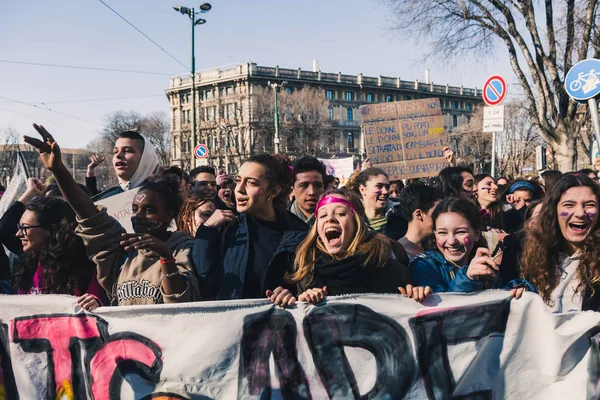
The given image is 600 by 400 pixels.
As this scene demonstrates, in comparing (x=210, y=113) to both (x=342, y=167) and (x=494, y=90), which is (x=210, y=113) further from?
(x=494, y=90)

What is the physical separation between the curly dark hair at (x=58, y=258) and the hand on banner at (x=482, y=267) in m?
2.18

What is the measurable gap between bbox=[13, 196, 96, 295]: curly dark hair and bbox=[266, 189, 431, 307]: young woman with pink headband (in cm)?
125

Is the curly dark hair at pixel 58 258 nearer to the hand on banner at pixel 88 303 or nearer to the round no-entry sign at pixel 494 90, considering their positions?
the hand on banner at pixel 88 303

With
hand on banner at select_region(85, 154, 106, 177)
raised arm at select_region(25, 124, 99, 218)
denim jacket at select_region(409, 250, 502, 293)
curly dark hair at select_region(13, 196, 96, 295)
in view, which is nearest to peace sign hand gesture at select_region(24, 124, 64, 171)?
raised arm at select_region(25, 124, 99, 218)

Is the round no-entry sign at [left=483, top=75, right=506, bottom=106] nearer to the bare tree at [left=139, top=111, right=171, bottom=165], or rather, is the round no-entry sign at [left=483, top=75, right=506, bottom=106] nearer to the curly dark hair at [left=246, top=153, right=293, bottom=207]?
the curly dark hair at [left=246, top=153, right=293, bottom=207]

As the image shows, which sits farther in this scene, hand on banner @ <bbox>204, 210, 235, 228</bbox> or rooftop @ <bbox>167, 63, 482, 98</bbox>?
rooftop @ <bbox>167, 63, 482, 98</bbox>

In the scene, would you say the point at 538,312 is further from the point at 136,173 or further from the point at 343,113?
the point at 343,113

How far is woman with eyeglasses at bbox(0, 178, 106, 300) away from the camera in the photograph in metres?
3.60

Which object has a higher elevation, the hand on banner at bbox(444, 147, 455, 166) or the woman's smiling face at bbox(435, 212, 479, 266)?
the hand on banner at bbox(444, 147, 455, 166)

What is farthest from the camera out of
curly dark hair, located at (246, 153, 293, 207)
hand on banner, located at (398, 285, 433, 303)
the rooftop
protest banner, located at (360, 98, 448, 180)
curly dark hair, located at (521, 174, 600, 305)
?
the rooftop

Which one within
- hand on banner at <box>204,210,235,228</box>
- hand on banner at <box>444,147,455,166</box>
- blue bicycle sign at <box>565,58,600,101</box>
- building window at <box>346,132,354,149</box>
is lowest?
hand on banner at <box>204,210,235,228</box>

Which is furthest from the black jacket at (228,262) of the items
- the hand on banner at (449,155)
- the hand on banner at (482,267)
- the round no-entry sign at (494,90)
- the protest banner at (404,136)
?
the round no-entry sign at (494,90)

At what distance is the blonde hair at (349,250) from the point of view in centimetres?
310

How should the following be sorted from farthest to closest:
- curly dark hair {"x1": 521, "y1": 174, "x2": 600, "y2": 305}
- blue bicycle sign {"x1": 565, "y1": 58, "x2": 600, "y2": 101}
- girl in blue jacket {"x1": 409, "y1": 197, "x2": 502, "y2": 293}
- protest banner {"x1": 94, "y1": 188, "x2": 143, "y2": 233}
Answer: blue bicycle sign {"x1": 565, "y1": 58, "x2": 600, "y2": 101} → protest banner {"x1": 94, "y1": 188, "x2": 143, "y2": 233} → girl in blue jacket {"x1": 409, "y1": 197, "x2": 502, "y2": 293} → curly dark hair {"x1": 521, "y1": 174, "x2": 600, "y2": 305}
